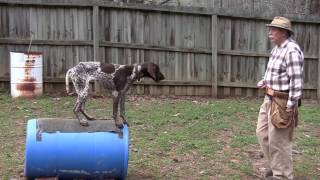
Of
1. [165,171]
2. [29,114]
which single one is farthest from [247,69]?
[165,171]

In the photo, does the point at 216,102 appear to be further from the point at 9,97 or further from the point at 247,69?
the point at 9,97

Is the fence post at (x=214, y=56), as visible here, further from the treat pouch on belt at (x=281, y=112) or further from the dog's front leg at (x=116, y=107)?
the dog's front leg at (x=116, y=107)

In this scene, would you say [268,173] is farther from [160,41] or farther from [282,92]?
Answer: [160,41]

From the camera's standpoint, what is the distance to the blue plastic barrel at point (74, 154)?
5145mm

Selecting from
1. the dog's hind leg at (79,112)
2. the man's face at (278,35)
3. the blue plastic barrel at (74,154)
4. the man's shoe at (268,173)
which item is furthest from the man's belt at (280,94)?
the dog's hind leg at (79,112)

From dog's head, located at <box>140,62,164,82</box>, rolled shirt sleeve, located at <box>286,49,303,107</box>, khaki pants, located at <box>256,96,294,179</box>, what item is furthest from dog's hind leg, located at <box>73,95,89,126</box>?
rolled shirt sleeve, located at <box>286,49,303,107</box>

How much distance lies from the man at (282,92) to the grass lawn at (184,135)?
1.98 feet

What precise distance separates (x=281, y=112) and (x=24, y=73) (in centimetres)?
625

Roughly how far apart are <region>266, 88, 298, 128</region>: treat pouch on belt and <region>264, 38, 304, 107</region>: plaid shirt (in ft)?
0.25

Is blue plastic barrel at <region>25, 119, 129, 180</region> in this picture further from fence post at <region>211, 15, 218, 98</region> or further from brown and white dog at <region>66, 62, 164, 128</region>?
fence post at <region>211, 15, 218, 98</region>

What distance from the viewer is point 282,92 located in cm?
557

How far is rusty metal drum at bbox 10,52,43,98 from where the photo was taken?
1032 centimetres

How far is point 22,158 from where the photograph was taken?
6605 millimetres

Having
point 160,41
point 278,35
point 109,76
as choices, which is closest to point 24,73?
point 160,41
